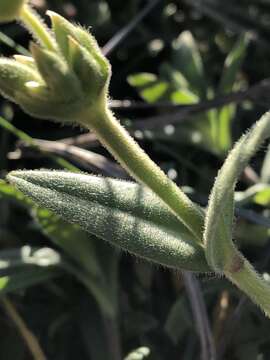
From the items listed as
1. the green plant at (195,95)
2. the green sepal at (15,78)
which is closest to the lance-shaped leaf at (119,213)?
the green sepal at (15,78)

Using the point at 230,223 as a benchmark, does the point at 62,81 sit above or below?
above

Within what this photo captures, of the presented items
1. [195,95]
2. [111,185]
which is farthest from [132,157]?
[195,95]

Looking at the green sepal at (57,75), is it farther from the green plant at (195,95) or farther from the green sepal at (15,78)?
the green plant at (195,95)

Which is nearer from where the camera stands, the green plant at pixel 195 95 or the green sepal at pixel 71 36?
Answer: the green sepal at pixel 71 36

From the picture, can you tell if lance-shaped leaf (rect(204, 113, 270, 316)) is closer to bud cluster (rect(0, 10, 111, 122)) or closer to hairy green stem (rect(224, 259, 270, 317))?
hairy green stem (rect(224, 259, 270, 317))

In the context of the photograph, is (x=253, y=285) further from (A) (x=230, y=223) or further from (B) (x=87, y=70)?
(B) (x=87, y=70)

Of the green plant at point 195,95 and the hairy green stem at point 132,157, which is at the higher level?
the hairy green stem at point 132,157

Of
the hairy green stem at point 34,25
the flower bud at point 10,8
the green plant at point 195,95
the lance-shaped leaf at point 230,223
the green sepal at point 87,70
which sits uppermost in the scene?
the flower bud at point 10,8
